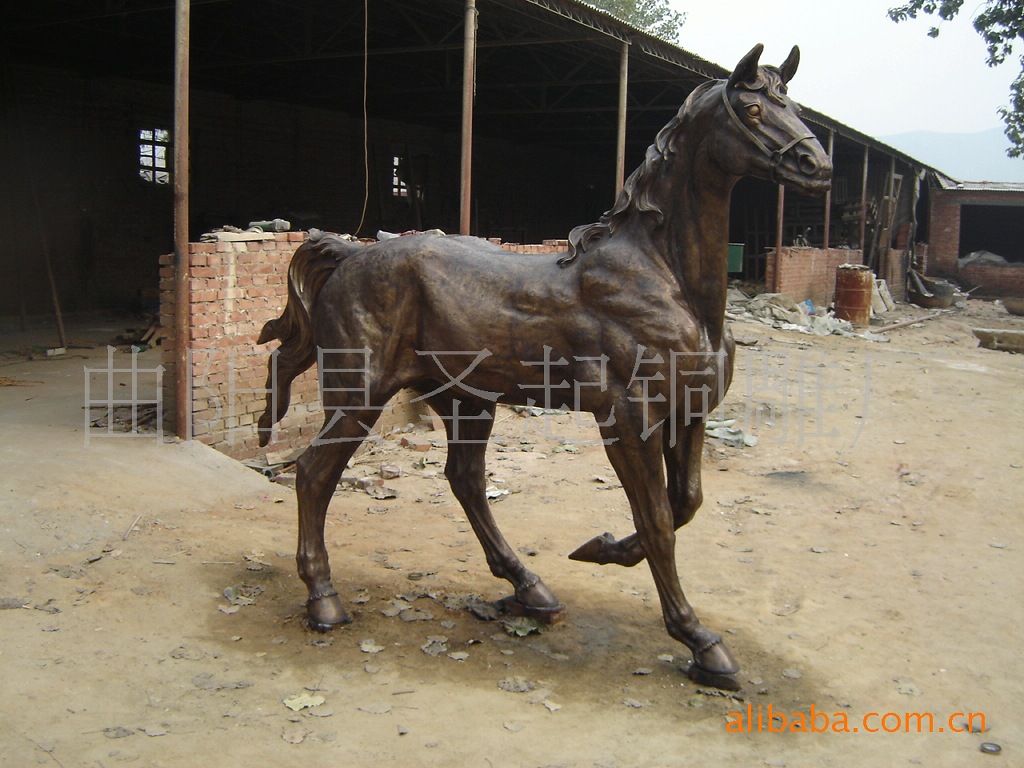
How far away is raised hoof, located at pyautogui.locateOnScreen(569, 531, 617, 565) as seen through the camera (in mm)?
4043

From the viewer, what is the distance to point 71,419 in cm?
671

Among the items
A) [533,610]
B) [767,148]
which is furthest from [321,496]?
[767,148]

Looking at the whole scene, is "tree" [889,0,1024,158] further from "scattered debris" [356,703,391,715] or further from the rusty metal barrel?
"scattered debris" [356,703,391,715]

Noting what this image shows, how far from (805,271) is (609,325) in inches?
673

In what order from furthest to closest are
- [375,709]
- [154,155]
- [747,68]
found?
1. [154,155]
2. [747,68]
3. [375,709]

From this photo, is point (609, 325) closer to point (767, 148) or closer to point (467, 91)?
point (767, 148)

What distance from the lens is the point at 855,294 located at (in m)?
17.8

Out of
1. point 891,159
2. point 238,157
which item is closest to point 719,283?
point 238,157

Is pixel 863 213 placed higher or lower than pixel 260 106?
lower

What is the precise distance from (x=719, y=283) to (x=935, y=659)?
6.38 feet

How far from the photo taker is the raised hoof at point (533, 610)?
163 inches

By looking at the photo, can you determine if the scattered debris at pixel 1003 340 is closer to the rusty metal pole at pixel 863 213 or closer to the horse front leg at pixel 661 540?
Answer: the rusty metal pole at pixel 863 213

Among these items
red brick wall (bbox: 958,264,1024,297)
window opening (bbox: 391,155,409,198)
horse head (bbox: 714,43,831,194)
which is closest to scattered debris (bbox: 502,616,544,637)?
horse head (bbox: 714,43,831,194)

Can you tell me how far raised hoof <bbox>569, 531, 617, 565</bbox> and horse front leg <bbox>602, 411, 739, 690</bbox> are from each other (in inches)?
17.4
